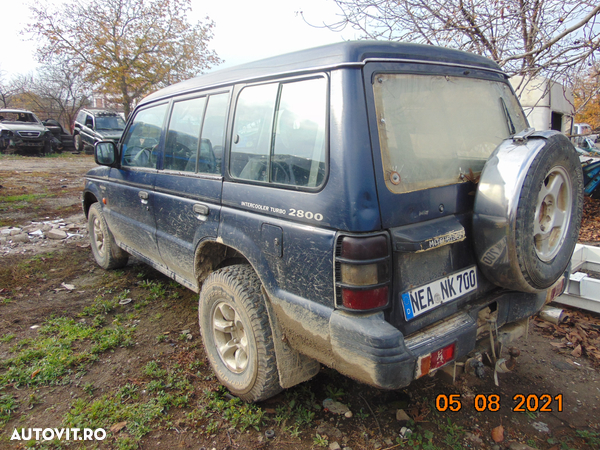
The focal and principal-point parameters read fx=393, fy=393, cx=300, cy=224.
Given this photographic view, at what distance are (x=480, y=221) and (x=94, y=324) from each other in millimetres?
3333

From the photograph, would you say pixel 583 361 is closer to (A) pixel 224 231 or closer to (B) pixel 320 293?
(B) pixel 320 293

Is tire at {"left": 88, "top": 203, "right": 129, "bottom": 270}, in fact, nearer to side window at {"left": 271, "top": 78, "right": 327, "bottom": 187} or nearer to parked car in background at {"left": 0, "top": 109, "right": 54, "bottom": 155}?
side window at {"left": 271, "top": 78, "right": 327, "bottom": 187}

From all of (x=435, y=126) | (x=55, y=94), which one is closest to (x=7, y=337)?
(x=435, y=126)

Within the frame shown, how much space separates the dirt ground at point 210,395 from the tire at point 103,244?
2.43ft

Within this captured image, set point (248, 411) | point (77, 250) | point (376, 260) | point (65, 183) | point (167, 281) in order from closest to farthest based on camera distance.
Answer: point (376, 260) < point (248, 411) < point (167, 281) < point (77, 250) < point (65, 183)

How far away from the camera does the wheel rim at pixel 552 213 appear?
213 cm

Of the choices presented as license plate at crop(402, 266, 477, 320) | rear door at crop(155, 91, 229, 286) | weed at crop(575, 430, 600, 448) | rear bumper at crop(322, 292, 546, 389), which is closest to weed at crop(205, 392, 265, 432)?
rear bumper at crop(322, 292, 546, 389)

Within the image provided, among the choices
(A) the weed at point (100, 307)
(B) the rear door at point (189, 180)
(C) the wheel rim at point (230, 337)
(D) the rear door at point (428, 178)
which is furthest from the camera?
(A) the weed at point (100, 307)

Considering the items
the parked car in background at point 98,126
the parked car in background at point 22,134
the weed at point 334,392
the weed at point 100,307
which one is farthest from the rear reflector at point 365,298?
the parked car in background at point 22,134

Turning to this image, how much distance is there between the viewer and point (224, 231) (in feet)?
8.16

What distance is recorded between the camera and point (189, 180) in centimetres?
288

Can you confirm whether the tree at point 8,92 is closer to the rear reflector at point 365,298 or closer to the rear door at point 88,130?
the rear door at point 88,130

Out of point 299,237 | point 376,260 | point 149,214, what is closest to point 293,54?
point 299,237

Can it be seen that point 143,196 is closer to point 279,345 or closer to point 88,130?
point 279,345
